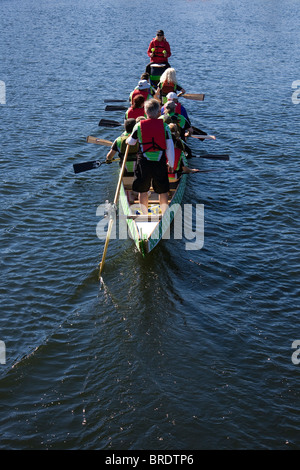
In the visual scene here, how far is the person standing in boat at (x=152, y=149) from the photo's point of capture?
401 inches

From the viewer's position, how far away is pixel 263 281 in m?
10.5

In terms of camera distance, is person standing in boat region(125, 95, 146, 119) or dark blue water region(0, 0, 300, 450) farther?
person standing in boat region(125, 95, 146, 119)

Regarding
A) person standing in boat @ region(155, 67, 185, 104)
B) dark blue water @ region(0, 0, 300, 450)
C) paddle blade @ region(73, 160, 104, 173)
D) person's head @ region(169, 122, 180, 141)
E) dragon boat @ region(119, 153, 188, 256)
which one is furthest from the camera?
person standing in boat @ region(155, 67, 185, 104)

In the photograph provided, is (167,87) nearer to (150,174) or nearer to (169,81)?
(169,81)

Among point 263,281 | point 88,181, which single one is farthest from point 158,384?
point 88,181

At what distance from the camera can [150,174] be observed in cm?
1070

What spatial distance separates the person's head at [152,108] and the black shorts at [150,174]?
92 cm

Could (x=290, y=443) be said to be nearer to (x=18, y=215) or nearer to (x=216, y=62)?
(x=18, y=215)

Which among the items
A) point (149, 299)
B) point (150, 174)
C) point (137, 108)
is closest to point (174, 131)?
point (137, 108)

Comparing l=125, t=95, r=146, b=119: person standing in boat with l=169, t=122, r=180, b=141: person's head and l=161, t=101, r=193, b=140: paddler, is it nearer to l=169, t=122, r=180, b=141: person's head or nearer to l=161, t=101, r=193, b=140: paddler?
l=161, t=101, r=193, b=140: paddler

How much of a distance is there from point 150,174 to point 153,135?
84cm

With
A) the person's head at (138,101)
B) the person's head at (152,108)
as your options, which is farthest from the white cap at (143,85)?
the person's head at (152,108)

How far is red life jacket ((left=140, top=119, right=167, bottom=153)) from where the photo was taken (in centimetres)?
1020

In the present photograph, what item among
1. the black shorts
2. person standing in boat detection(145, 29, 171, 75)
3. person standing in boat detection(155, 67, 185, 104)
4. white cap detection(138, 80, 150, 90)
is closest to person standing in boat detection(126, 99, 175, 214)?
the black shorts
